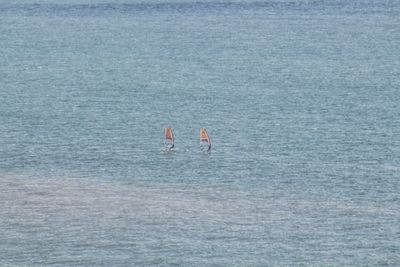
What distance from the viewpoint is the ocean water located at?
38.4 meters

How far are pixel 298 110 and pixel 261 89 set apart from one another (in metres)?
6.63

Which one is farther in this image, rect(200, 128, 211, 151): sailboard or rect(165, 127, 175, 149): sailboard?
rect(165, 127, 175, 149): sailboard

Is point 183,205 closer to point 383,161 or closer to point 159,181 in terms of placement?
point 159,181

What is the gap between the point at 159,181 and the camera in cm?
4550

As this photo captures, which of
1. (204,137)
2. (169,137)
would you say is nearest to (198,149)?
(204,137)

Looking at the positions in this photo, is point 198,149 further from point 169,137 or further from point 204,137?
point 169,137

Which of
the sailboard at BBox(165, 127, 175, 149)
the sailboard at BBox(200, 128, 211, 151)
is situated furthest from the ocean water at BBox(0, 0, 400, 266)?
the sailboard at BBox(165, 127, 175, 149)

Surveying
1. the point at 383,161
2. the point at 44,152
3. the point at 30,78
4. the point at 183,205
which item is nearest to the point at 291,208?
the point at 183,205

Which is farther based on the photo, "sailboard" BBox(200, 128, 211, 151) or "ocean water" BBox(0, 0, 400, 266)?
"sailboard" BBox(200, 128, 211, 151)

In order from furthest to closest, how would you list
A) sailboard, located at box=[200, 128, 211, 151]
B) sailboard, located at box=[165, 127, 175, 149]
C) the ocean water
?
1. sailboard, located at box=[165, 127, 175, 149]
2. sailboard, located at box=[200, 128, 211, 151]
3. the ocean water

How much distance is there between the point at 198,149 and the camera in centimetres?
5000

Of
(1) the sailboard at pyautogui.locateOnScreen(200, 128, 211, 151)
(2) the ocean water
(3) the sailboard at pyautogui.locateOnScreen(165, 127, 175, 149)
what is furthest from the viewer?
(3) the sailboard at pyautogui.locateOnScreen(165, 127, 175, 149)

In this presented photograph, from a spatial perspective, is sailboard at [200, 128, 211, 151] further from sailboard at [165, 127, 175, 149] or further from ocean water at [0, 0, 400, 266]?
sailboard at [165, 127, 175, 149]

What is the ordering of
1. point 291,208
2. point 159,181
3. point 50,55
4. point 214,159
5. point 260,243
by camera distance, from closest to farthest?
point 260,243 → point 291,208 → point 159,181 → point 214,159 → point 50,55
